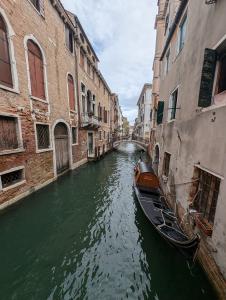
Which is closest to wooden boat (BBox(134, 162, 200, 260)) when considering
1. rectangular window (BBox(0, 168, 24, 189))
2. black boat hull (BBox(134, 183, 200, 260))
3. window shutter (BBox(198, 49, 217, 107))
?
black boat hull (BBox(134, 183, 200, 260))

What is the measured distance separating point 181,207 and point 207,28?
16.1 ft

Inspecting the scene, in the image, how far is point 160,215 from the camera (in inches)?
186

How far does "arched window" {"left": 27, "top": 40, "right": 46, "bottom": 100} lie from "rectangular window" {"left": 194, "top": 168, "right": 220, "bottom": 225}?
299 inches

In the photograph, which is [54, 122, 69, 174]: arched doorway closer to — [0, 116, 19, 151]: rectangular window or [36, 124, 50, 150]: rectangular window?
[36, 124, 50, 150]: rectangular window

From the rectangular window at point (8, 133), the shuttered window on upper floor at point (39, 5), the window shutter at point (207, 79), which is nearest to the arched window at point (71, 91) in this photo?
the shuttered window on upper floor at point (39, 5)

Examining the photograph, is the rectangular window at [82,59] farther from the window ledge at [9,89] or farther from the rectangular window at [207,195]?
the rectangular window at [207,195]

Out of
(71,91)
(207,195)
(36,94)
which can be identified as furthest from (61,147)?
(207,195)

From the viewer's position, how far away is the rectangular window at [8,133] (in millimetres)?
5375

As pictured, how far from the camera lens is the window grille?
5.54 m

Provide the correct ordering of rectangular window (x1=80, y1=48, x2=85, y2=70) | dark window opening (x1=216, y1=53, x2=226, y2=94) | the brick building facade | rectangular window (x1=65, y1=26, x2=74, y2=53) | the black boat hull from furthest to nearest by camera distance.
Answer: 1. rectangular window (x1=80, y1=48, x2=85, y2=70)
2. rectangular window (x1=65, y1=26, x2=74, y2=53)
3. the brick building facade
4. dark window opening (x1=216, y1=53, x2=226, y2=94)
5. the black boat hull

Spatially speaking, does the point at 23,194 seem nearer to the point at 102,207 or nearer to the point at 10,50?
the point at 102,207

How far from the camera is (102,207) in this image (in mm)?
6203

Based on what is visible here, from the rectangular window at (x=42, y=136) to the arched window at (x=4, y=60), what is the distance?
90.0 inches

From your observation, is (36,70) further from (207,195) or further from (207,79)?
(207,195)
